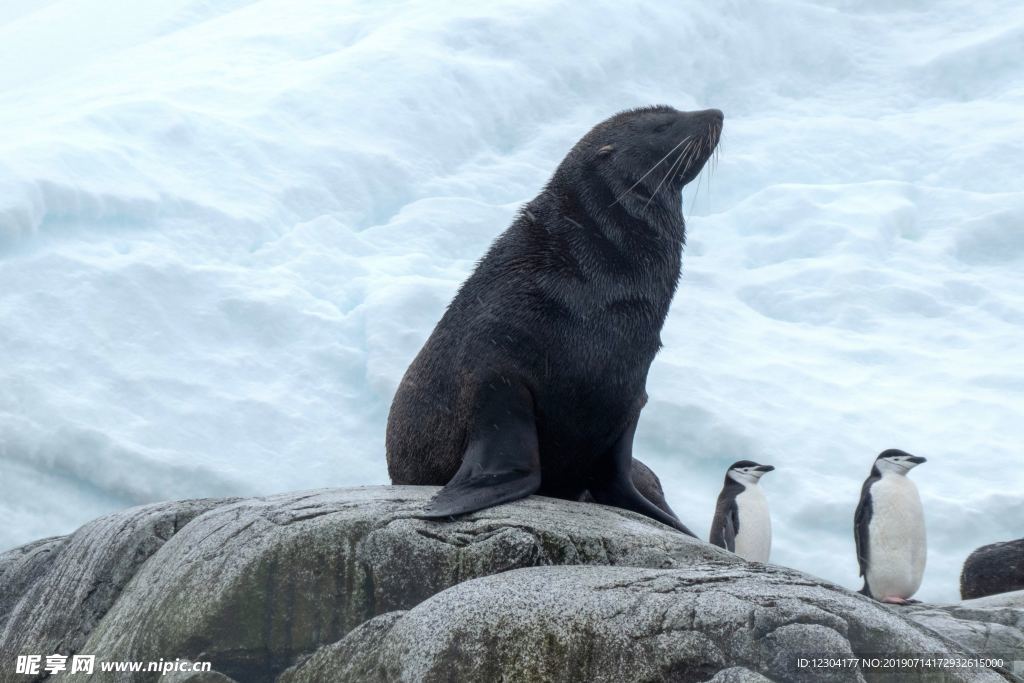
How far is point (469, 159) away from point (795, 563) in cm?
664

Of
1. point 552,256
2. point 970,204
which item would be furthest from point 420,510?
point 970,204

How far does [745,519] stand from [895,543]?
1024mm

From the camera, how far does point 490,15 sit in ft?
50.3

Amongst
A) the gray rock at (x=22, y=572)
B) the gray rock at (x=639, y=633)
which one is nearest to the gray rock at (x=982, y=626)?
the gray rock at (x=639, y=633)

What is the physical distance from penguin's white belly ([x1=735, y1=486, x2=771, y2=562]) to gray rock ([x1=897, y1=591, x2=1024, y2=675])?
267cm

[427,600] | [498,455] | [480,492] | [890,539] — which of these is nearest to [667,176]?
[498,455]

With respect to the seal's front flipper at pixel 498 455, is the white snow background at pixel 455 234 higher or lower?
higher

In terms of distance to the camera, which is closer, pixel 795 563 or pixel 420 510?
Result: pixel 420 510

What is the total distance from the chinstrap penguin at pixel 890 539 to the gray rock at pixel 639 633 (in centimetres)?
538

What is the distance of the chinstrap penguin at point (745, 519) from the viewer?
337 inches

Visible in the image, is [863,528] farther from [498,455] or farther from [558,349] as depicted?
[498,455]

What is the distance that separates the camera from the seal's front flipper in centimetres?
367

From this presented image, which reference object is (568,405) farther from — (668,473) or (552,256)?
(668,473)

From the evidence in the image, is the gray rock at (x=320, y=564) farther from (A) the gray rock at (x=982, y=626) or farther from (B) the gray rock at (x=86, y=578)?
(A) the gray rock at (x=982, y=626)
